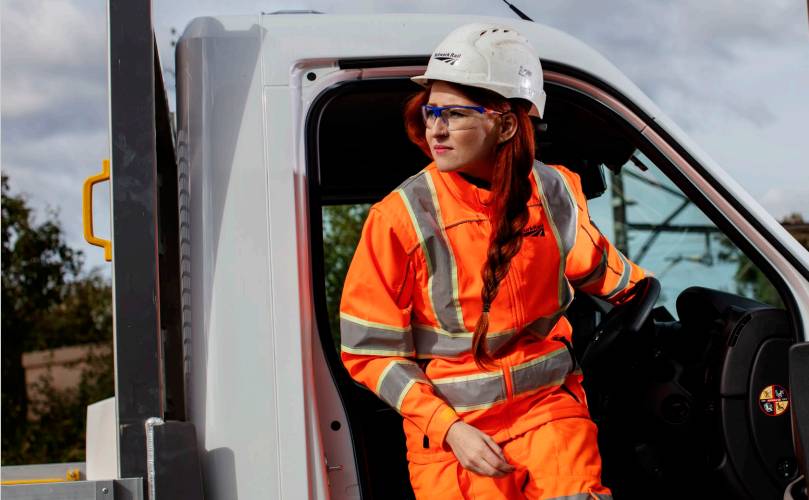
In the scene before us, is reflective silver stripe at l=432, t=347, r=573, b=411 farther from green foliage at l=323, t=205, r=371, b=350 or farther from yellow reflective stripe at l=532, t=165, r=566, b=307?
green foliage at l=323, t=205, r=371, b=350

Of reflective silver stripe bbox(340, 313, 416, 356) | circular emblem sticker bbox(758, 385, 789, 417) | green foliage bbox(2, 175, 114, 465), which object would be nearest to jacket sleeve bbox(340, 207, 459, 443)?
reflective silver stripe bbox(340, 313, 416, 356)

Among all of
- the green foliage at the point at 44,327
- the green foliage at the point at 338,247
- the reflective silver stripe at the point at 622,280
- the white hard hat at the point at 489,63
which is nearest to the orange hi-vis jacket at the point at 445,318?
the white hard hat at the point at 489,63

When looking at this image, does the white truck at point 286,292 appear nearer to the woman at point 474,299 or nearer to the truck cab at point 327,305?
the truck cab at point 327,305

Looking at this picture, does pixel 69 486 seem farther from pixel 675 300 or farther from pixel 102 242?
pixel 675 300

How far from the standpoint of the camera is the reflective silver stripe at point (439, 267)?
212 cm

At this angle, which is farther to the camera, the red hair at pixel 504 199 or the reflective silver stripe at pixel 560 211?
the reflective silver stripe at pixel 560 211

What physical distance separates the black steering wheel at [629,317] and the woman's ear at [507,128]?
59 centimetres

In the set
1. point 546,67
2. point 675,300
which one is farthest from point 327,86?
point 675,300

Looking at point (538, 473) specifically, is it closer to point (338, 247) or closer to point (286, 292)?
point (286, 292)

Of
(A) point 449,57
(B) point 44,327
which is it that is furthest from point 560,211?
(B) point 44,327

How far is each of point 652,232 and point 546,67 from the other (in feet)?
4.17

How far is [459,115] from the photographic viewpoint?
2170mm

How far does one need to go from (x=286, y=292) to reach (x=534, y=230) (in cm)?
57

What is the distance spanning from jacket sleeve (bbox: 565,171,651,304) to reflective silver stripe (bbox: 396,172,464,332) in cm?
39
